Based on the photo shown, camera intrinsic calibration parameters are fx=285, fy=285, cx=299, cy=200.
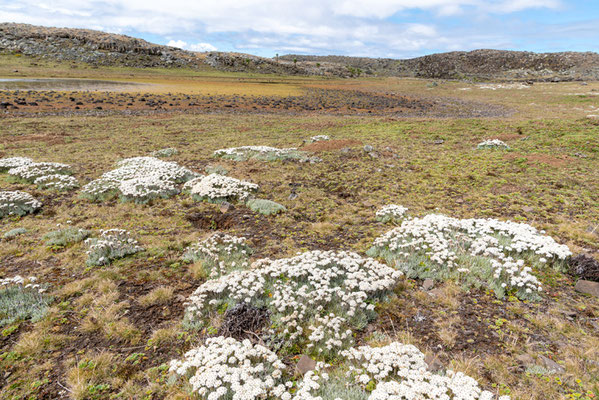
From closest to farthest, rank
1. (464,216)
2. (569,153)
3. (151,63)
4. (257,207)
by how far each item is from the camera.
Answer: (464,216)
(257,207)
(569,153)
(151,63)

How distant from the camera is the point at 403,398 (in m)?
4.17

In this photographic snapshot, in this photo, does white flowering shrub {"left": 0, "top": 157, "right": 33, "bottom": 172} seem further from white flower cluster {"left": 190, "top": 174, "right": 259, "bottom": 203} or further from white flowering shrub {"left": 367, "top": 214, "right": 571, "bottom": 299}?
white flowering shrub {"left": 367, "top": 214, "right": 571, "bottom": 299}

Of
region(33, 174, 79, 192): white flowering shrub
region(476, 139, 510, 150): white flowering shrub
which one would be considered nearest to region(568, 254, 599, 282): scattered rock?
region(476, 139, 510, 150): white flowering shrub

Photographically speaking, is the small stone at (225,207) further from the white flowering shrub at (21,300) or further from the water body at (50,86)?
the water body at (50,86)

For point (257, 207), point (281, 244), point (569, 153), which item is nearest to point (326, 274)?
point (281, 244)

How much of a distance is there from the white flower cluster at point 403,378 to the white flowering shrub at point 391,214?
20.7ft

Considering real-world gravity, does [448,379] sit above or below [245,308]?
above

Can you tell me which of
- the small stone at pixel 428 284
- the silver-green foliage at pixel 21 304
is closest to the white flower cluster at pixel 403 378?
the small stone at pixel 428 284

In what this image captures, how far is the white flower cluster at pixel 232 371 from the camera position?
4.26m

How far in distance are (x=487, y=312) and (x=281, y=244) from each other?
5844 millimetres

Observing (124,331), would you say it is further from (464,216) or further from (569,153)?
(569,153)

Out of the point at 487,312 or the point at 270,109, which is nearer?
the point at 487,312

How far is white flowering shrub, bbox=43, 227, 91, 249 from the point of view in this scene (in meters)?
9.16

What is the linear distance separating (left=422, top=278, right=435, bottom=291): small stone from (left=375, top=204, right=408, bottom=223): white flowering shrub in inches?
144
